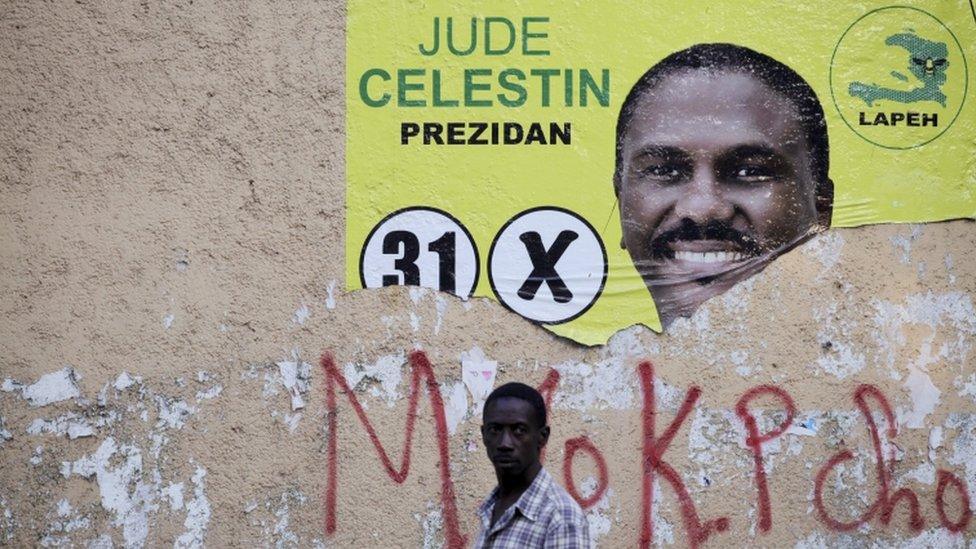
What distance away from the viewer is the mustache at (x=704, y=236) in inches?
201

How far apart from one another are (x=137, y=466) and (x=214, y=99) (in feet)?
5.07

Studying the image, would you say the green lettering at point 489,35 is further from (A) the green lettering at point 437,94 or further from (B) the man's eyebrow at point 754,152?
(B) the man's eyebrow at point 754,152

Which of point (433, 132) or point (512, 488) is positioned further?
point (433, 132)

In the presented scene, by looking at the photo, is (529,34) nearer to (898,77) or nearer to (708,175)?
(708,175)

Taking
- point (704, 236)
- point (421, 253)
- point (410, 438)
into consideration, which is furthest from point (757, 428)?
point (421, 253)

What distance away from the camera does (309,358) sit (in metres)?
5.10

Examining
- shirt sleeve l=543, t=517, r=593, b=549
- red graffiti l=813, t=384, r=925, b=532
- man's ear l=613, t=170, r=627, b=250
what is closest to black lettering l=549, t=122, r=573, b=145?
man's ear l=613, t=170, r=627, b=250

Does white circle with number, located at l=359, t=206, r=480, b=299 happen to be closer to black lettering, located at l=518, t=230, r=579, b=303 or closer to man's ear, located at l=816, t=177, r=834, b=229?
black lettering, located at l=518, t=230, r=579, b=303

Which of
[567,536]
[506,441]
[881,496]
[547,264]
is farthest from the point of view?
[547,264]

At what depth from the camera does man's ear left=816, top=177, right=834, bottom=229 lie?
5.10 metres

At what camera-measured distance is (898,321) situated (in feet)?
16.6

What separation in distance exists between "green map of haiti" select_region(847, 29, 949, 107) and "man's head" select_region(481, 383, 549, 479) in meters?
2.46

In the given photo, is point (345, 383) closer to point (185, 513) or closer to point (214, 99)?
point (185, 513)

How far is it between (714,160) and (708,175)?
0.07 metres
